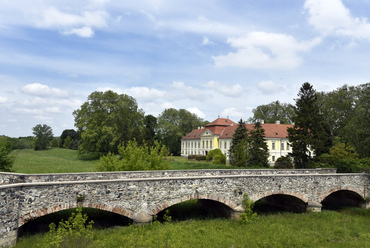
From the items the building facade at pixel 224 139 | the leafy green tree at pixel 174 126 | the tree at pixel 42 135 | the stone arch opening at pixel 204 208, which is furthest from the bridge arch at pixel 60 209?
the tree at pixel 42 135

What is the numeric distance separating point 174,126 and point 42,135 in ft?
128

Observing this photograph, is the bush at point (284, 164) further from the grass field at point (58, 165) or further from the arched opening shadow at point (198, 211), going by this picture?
the arched opening shadow at point (198, 211)

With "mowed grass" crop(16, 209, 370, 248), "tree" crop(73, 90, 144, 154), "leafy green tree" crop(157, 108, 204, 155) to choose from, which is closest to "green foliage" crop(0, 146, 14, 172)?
"mowed grass" crop(16, 209, 370, 248)

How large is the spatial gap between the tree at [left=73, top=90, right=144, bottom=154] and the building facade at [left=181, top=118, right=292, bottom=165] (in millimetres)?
16104

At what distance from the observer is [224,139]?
55562 millimetres

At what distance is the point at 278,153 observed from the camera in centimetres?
5106

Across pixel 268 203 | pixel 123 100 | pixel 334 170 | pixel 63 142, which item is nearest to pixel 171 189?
pixel 268 203

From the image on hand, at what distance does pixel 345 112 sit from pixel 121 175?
1625 inches

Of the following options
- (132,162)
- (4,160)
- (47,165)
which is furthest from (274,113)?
(4,160)

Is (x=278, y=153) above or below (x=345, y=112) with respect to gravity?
below

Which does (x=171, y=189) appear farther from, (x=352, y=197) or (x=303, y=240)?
(x=352, y=197)

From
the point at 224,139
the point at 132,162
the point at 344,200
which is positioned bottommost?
the point at 344,200

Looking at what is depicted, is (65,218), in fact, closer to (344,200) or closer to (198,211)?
(198,211)

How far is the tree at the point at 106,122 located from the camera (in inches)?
1845
